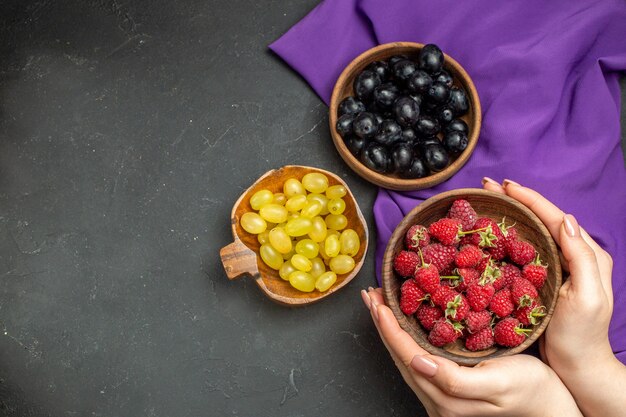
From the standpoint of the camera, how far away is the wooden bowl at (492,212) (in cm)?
107

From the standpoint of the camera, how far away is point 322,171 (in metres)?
1.24

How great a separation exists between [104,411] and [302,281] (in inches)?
19.4

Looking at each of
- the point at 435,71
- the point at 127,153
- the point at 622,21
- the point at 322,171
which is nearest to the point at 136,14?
the point at 127,153

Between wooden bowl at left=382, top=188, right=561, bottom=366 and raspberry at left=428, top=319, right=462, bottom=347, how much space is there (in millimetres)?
15

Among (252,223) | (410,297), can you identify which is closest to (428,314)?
(410,297)

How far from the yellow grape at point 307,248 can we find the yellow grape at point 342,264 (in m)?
0.04

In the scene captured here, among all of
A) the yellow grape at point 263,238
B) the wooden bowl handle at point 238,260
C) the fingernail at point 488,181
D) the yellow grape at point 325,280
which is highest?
the fingernail at point 488,181

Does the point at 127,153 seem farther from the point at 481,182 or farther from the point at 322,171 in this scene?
the point at 481,182

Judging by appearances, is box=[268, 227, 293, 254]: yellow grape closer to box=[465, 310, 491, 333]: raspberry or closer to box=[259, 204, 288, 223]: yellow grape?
box=[259, 204, 288, 223]: yellow grape

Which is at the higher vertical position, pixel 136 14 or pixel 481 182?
pixel 136 14

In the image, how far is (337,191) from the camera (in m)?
1.21

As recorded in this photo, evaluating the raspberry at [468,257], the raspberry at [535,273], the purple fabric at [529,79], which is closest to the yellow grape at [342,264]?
the purple fabric at [529,79]

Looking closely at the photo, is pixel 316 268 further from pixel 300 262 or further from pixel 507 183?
pixel 507 183

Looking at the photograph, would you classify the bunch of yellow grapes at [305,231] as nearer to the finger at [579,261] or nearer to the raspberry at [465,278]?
the raspberry at [465,278]
